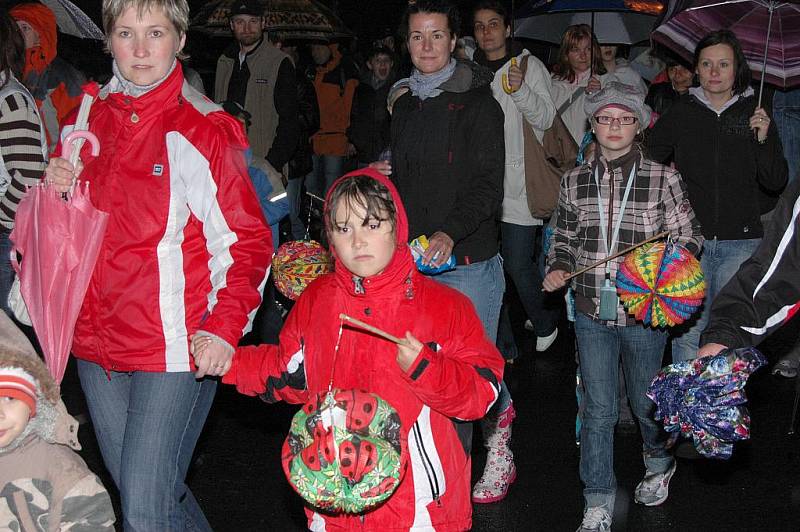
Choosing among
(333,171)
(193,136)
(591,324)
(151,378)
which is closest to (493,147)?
(591,324)

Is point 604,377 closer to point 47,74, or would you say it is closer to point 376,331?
point 376,331

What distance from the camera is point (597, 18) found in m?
10.1

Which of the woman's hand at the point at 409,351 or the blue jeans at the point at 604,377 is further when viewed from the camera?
the blue jeans at the point at 604,377

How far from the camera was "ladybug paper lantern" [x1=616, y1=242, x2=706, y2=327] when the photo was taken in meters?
5.30

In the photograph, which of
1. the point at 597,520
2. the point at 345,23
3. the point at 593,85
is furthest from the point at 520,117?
the point at 345,23

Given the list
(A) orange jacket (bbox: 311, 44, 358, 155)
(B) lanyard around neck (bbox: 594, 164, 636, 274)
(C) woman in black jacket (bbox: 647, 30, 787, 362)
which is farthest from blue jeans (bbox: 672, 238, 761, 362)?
A: (A) orange jacket (bbox: 311, 44, 358, 155)

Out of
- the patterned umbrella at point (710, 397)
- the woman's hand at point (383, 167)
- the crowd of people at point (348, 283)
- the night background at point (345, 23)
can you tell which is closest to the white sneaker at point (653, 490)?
the crowd of people at point (348, 283)

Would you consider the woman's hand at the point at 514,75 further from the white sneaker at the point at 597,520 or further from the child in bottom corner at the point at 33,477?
the child in bottom corner at the point at 33,477

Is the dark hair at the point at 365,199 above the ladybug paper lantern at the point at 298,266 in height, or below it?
above

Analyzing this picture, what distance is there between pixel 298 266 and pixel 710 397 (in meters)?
2.82

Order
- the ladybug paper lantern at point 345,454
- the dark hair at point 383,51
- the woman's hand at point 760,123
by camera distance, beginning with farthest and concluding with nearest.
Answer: the dark hair at point 383,51, the woman's hand at point 760,123, the ladybug paper lantern at point 345,454

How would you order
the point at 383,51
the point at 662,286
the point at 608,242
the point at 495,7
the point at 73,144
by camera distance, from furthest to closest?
1. the point at 383,51
2. the point at 495,7
3. the point at 608,242
4. the point at 662,286
5. the point at 73,144

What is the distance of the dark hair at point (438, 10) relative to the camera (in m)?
5.37

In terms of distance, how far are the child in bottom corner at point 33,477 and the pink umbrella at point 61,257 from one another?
0.31m
